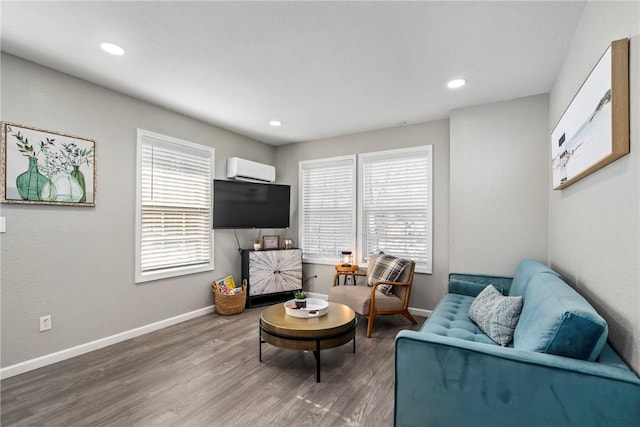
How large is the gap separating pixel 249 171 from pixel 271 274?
1562mm

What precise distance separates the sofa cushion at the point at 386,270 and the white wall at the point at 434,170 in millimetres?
581

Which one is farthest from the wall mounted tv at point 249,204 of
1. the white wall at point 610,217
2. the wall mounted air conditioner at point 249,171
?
the white wall at point 610,217

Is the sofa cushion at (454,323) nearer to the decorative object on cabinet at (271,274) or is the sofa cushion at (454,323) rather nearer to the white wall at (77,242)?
the decorative object on cabinet at (271,274)

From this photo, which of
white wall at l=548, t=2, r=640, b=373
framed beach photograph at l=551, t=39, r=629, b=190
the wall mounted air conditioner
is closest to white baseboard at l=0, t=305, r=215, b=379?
the wall mounted air conditioner

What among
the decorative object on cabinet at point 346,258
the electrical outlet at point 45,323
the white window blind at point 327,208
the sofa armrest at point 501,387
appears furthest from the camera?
the white window blind at point 327,208

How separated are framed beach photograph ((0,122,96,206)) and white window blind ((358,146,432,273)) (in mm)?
3272

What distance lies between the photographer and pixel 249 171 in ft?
14.9

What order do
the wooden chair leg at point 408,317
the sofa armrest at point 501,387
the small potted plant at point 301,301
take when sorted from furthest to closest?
the wooden chair leg at point 408,317, the small potted plant at point 301,301, the sofa armrest at point 501,387

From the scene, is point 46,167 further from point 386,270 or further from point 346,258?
point 386,270

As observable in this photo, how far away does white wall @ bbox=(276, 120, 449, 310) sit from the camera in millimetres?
3914

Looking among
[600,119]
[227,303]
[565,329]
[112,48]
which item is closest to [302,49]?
[112,48]

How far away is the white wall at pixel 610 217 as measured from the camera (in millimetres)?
1244

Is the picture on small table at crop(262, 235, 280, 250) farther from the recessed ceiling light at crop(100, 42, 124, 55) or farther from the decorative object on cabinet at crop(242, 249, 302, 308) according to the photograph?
the recessed ceiling light at crop(100, 42, 124, 55)

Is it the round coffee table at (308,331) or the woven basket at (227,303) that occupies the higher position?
the round coffee table at (308,331)
